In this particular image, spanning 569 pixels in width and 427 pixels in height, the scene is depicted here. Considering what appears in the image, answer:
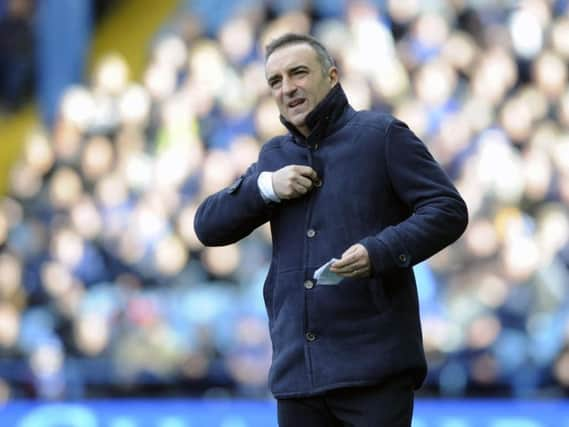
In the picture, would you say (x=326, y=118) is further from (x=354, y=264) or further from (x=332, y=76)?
(x=354, y=264)

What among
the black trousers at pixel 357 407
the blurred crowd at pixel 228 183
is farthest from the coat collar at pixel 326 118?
the blurred crowd at pixel 228 183

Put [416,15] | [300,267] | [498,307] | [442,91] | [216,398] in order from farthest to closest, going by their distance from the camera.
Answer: [416,15] < [442,91] < [216,398] < [498,307] < [300,267]

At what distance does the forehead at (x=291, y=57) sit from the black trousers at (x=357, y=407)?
0.92 meters

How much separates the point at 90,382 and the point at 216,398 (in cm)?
101

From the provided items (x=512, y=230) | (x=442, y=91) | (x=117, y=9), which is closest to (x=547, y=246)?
(x=512, y=230)

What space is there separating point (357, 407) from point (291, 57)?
3.27 ft

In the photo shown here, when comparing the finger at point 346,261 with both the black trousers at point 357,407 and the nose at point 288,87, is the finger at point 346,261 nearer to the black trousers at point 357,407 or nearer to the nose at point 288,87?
the black trousers at point 357,407

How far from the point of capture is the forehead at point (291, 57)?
4.11 metres

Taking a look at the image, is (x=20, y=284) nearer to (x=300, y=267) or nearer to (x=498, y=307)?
(x=498, y=307)

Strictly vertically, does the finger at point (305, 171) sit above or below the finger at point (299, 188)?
above

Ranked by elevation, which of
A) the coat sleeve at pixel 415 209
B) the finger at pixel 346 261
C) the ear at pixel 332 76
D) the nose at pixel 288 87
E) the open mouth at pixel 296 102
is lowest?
the finger at pixel 346 261

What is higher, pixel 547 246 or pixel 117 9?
pixel 117 9

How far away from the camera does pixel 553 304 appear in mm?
9914

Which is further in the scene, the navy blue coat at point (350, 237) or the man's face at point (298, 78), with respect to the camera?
the man's face at point (298, 78)
